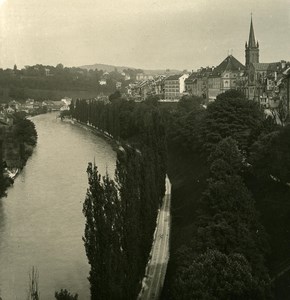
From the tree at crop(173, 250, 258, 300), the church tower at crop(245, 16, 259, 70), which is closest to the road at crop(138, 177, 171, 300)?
the tree at crop(173, 250, 258, 300)

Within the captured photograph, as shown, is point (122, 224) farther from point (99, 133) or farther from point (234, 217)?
point (99, 133)

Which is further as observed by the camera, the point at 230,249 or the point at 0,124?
the point at 0,124

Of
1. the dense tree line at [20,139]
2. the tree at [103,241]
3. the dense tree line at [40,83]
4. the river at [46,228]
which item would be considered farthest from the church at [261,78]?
the dense tree line at [40,83]

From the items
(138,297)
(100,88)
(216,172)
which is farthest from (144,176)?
(100,88)

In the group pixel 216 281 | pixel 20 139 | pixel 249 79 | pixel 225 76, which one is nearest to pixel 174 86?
pixel 225 76

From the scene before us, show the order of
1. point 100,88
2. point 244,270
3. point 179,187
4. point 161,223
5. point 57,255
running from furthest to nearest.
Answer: point 100,88, point 179,187, point 161,223, point 57,255, point 244,270

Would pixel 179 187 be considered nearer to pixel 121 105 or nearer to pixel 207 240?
pixel 207 240
